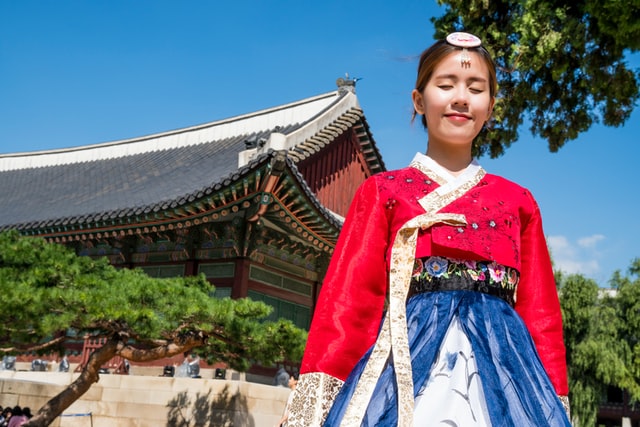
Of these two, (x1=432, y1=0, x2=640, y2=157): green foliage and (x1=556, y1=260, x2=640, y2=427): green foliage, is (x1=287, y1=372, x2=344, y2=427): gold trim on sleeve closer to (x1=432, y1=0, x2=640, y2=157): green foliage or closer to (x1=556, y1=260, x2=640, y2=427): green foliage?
(x1=432, y1=0, x2=640, y2=157): green foliage

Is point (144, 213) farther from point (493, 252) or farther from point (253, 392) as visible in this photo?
point (493, 252)

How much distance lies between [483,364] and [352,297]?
464 mm

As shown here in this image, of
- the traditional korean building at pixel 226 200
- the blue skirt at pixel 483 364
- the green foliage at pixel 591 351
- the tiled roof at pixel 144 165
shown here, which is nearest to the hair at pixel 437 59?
the blue skirt at pixel 483 364

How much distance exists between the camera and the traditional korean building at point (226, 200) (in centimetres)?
985

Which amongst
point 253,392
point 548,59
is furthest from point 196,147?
point 548,59

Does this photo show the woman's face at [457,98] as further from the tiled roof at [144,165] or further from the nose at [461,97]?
the tiled roof at [144,165]

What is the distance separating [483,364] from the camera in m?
1.79

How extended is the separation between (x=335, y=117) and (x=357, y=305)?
12977 millimetres

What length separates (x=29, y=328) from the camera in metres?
6.79

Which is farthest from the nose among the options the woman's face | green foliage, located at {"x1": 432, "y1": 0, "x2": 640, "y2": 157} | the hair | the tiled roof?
the tiled roof

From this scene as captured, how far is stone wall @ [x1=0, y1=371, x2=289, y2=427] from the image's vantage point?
9492mm

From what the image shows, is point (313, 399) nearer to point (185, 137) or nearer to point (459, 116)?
point (459, 116)

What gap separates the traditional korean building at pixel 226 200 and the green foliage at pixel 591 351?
7898 mm

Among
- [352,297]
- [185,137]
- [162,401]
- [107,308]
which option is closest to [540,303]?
[352,297]
